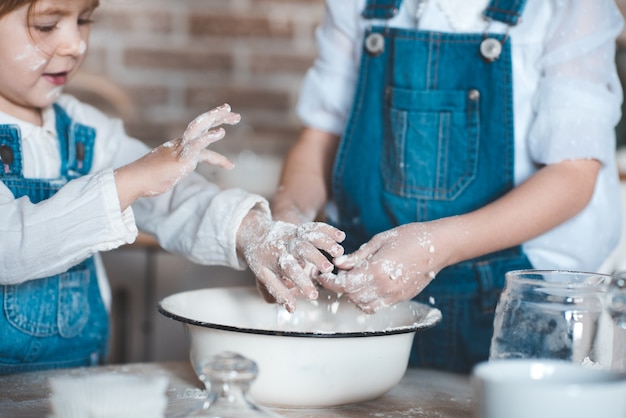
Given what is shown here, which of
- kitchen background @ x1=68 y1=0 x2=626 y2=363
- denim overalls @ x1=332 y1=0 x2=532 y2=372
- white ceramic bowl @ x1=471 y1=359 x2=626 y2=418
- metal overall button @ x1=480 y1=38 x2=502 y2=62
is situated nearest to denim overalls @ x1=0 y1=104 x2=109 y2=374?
denim overalls @ x1=332 y1=0 x2=532 y2=372

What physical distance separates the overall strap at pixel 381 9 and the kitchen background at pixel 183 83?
1090 millimetres

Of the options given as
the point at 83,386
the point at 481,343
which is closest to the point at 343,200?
the point at 481,343

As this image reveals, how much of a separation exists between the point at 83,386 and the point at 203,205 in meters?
0.55

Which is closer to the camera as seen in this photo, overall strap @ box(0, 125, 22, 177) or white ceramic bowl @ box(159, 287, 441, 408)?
white ceramic bowl @ box(159, 287, 441, 408)

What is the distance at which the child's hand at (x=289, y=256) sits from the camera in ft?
2.94

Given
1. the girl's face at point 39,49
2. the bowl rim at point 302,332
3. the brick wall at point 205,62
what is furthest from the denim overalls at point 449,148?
the brick wall at point 205,62

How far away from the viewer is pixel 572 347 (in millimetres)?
679

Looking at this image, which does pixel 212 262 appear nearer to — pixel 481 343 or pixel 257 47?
pixel 481 343

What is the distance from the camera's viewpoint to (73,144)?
3.82ft

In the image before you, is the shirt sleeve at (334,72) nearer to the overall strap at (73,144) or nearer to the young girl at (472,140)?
the young girl at (472,140)

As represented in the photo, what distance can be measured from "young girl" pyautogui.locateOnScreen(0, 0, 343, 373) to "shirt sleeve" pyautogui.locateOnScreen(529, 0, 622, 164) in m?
0.33

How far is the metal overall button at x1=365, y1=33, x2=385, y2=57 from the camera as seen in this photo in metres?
1.17

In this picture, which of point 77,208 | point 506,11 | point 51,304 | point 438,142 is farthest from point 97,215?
point 506,11

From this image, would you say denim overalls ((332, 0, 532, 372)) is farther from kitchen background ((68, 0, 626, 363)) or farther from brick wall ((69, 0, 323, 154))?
brick wall ((69, 0, 323, 154))
